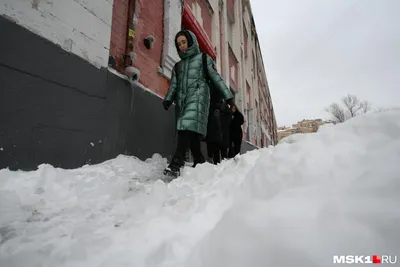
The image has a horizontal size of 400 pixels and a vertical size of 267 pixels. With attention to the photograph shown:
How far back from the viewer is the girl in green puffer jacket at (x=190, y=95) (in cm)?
235

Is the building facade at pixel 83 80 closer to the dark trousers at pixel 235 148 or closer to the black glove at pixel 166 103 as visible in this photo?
the black glove at pixel 166 103

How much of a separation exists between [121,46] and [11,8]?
1.25m

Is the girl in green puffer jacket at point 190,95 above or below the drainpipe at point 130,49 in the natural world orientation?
below

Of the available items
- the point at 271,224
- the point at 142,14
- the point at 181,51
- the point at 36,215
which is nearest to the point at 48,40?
the point at 181,51

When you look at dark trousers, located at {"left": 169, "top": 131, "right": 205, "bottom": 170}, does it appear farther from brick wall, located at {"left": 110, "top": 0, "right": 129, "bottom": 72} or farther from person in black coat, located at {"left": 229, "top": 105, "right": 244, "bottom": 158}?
person in black coat, located at {"left": 229, "top": 105, "right": 244, "bottom": 158}

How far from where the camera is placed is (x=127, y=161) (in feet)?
8.03

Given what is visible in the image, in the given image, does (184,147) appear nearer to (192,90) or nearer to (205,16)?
(192,90)

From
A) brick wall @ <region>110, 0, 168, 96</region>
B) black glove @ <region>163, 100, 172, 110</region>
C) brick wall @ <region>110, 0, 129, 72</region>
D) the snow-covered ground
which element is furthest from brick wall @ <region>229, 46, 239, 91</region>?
the snow-covered ground

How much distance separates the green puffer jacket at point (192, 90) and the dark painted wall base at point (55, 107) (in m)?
0.68

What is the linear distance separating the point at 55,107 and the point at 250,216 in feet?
6.12

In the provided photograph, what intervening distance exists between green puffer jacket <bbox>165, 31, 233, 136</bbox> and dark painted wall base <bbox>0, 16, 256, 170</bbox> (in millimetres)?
681

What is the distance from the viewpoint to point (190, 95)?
245 centimetres

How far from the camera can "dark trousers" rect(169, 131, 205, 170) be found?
2.28 metres

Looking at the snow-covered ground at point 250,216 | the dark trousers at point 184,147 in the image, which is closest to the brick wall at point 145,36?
the dark trousers at point 184,147
